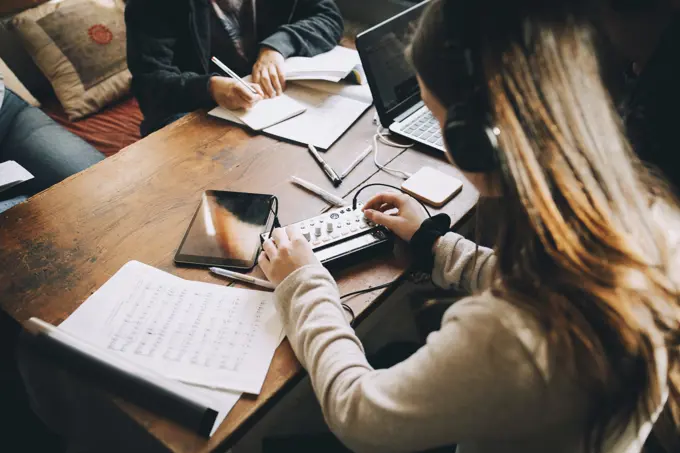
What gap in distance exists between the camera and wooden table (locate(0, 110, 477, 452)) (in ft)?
2.27

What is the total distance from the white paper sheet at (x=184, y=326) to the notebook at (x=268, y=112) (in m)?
0.50

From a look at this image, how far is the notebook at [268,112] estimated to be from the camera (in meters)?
1.15

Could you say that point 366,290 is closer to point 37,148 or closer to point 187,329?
point 187,329

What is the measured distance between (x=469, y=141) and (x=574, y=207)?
141mm

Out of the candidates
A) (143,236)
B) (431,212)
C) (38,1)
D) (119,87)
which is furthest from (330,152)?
(38,1)

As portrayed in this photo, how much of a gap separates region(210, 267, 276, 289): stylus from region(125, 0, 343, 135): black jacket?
0.61 meters

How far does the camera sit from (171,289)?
772 millimetres

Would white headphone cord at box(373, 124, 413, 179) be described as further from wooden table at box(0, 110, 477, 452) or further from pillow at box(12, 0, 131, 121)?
pillow at box(12, 0, 131, 121)

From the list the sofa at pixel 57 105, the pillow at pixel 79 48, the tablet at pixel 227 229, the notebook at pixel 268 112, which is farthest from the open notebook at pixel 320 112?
the pillow at pixel 79 48

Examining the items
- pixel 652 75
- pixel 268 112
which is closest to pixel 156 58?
pixel 268 112

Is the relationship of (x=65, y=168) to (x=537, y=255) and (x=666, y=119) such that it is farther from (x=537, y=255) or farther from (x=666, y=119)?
(x=666, y=119)

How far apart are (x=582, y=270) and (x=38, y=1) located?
2.20m

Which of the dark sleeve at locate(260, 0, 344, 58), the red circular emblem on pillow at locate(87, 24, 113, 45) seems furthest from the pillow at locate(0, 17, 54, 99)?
the dark sleeve at locate(260, 0, 344, 58)

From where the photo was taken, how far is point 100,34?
6.07 ft
